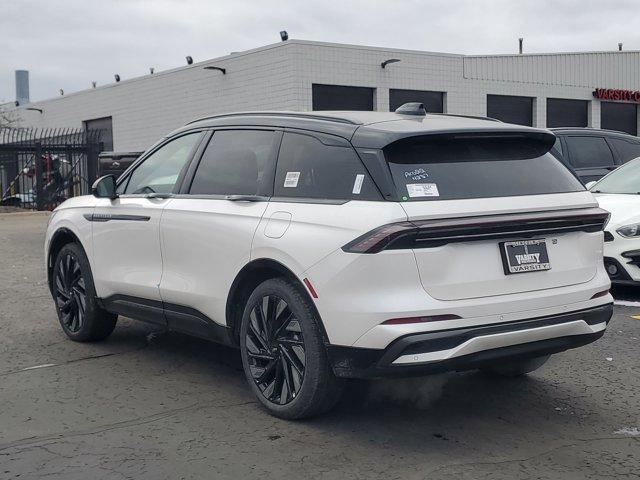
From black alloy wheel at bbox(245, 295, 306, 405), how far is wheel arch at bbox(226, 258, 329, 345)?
0.51 feet

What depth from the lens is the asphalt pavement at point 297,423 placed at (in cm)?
414

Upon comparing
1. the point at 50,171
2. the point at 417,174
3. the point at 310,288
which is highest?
the point at 50,171

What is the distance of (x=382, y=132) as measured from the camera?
452 centimetres

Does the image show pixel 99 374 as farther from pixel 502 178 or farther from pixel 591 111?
pixel 591 111

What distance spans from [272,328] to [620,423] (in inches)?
77.8

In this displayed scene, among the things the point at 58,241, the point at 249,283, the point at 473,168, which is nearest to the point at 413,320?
the point at 473,168

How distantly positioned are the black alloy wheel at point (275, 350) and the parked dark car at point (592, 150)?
836 centimetres

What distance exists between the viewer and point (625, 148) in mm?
13062

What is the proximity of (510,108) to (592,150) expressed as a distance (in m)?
19.0

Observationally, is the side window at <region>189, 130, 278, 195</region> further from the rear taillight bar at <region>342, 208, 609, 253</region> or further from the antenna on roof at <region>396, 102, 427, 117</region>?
the rear taillight bar at <region>342, 208, 609, 253</region>

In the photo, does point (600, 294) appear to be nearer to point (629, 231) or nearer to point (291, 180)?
point (291, 180)

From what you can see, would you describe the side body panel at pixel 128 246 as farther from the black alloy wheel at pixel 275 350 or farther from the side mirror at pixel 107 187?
the black alloy wheel at pixel 275 350

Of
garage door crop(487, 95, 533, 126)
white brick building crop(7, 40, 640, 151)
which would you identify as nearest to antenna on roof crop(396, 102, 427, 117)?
white brick building crop(7, 40, 640, 151)

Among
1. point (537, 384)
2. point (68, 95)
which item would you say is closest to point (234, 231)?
point (537, 384)
